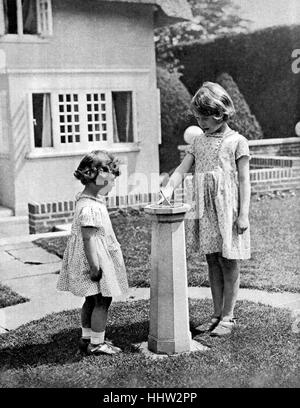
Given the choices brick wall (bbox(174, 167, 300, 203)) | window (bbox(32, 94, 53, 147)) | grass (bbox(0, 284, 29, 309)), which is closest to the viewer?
grass (bbox(0, 284, 29, 309))

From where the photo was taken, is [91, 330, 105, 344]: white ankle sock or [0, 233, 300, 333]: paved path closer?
[91, 330, 105, 344]: white ankle sock

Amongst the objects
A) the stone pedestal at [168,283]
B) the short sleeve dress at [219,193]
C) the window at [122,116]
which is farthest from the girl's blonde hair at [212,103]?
the window at [122,116]

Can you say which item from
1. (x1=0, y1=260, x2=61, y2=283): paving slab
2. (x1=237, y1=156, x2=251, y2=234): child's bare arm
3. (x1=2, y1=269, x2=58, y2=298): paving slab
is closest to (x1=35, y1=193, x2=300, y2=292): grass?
(x1=0, y1=260, x2=61, y2=283): paving slab

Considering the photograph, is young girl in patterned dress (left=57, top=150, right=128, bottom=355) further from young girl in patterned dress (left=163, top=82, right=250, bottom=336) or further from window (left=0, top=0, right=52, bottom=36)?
window (left=0, top=0, right=52, bottom=36)

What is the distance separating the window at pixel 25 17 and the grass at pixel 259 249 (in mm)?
2371

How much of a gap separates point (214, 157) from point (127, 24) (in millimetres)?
4288

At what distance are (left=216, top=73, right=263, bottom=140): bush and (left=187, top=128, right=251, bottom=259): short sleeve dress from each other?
5699 millimetres

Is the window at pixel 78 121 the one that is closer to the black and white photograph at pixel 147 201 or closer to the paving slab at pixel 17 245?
the black and white photograph at pixel 147 201

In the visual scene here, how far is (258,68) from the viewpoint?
9812 mm

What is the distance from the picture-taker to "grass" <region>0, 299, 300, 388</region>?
3092 millimetres

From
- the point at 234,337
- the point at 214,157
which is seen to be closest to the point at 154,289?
the point at 234,337

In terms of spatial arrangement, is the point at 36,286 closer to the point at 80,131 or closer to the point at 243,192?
the point at 243,192

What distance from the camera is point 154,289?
11.1ft
